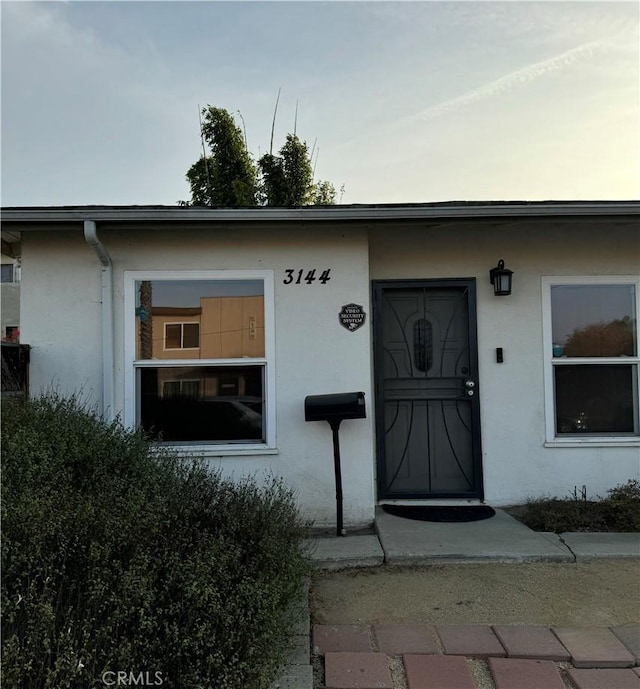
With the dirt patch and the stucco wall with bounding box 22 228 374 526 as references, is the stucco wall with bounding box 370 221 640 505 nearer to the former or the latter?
the stucco wall with bounding box 22 228 374 526

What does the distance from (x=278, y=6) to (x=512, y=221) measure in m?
3.67

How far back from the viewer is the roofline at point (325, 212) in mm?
4250

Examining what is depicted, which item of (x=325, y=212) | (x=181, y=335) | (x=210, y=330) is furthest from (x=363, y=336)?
(x=181, y=335)

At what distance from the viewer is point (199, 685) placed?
6.57ft

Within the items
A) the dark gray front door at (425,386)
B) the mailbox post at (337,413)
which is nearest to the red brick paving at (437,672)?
the mailbox post at (337,413)

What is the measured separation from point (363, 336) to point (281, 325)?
747 mm

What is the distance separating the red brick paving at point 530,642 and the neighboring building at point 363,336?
1.84 metres

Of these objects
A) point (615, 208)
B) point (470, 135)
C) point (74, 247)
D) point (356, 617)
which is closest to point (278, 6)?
point (470, 135)

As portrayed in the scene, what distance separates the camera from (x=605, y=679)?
2.49 metres

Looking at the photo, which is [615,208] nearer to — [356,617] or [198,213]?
[198,213]

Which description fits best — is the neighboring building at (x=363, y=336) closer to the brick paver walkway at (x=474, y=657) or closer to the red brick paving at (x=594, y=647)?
the brick paver walkway at (x=474, y=657)

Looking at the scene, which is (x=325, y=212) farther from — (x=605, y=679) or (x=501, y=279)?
(x=605, y=679)

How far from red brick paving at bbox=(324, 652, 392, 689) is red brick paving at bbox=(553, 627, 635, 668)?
3.20 feet

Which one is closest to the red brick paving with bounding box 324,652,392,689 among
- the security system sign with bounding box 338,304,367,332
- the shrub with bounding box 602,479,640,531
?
the security system sign with bounding box 338,304,367,332
